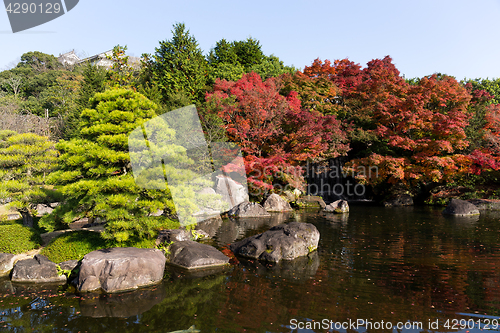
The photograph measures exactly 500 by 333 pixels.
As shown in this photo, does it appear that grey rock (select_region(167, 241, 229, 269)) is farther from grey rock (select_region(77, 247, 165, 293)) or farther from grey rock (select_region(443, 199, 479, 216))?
grey rock (select_region(443, 199, 479, 216))

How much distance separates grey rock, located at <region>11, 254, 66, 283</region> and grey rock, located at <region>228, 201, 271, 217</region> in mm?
11431

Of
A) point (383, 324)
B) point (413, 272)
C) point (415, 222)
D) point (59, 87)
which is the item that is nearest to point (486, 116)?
point (415, 222)

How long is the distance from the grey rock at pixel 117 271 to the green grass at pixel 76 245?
4.67ft

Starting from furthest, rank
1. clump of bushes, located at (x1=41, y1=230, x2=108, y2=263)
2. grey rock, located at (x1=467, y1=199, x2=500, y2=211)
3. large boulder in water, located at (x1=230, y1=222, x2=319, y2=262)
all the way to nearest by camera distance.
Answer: grey rock, located at (x1=467, y1=199, x2=500, y2=211)
large boulder in water, located at (x1=230, y1=222, x2=319, y2=262)
clump of bushes, located at (x1=41, y1=230, x2=108, y2=263)

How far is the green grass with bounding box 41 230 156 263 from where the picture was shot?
32.0ft

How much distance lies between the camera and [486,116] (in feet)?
79.5

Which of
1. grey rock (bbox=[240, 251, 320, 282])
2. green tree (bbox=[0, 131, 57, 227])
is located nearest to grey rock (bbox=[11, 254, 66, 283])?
green tree (bbox=[0, 131, 57, 227])

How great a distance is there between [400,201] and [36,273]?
81.8 feet

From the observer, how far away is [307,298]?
755cm

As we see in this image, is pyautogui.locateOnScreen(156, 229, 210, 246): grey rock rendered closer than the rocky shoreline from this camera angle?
No

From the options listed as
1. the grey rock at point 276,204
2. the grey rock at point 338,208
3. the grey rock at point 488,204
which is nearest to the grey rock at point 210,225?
the grey rock at point 276,204

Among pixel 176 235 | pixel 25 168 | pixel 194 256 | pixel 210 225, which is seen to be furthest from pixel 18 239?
pixel 210 225

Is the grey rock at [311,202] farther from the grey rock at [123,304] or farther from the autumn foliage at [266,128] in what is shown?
the grey rock at [123,304]

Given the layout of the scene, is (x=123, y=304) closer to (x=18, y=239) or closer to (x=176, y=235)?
(x=176, y=235)
